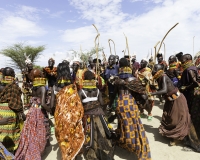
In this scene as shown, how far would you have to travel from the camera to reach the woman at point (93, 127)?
11.3 ft

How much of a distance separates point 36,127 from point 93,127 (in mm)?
1346

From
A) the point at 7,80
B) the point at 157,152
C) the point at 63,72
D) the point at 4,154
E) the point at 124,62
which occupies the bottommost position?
the point at 157,152

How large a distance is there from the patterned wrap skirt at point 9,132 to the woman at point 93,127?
5.09ft

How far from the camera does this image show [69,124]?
3393 mm


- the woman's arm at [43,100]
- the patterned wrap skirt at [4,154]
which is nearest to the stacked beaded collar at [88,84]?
the woman's arm at [43,100]

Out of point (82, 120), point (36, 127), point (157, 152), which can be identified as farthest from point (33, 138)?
point (157, 152)

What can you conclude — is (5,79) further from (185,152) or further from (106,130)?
(185,152)

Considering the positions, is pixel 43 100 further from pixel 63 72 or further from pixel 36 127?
pixel 63 72

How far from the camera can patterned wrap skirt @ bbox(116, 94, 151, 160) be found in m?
3.45

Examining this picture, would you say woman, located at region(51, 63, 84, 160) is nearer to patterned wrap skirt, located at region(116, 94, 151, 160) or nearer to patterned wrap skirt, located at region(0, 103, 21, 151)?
patterned wrap skirt, located at region(116, 94, 151, 160)

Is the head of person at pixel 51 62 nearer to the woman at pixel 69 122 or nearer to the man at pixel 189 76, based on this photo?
the woman at pixel 69 122

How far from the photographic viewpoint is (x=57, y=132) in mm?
3477

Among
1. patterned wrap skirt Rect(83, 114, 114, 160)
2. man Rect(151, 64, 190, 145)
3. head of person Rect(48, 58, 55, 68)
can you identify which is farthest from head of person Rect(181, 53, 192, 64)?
head of person Rect(48, 58, 55, 68)

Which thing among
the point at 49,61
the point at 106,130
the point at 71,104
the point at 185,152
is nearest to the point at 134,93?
the point at 106,130
